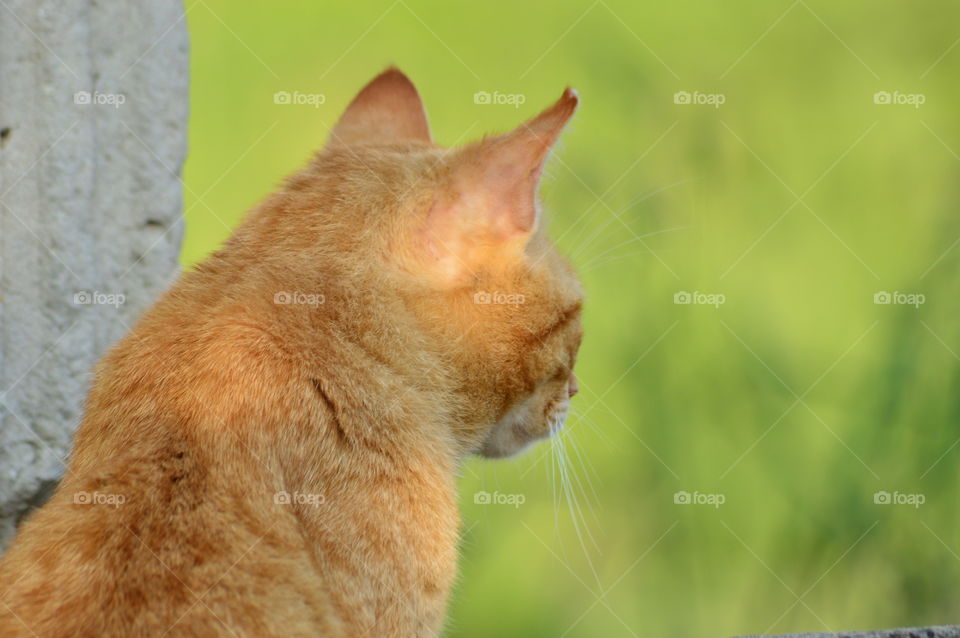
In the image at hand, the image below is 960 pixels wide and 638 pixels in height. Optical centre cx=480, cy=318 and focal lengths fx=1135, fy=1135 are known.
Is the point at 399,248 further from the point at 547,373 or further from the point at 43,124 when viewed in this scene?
the point at 43,124

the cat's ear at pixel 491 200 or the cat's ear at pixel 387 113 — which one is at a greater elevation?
the cat's ear at pixel 387 113

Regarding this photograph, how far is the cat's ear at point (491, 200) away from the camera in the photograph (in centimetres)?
200

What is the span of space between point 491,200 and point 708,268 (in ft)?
6.14

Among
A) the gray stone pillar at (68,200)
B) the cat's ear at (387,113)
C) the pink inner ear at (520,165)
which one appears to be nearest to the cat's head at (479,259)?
the pink inner ear at (520,165)

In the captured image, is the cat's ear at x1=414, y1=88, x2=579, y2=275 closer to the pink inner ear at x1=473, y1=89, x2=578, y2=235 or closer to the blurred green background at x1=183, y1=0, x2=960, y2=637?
the pink inner ear at x1=473, y1=89, x2=578, y2=235

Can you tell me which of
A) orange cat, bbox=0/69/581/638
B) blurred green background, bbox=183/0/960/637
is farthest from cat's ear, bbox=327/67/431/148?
blurred green background, bbox=183/0/960/637

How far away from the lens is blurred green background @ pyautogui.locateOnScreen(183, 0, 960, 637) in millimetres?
3422

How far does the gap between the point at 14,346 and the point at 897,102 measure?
3259mm

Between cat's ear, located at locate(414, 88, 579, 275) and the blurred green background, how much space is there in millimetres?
1030

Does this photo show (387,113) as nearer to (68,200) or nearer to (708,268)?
(68,200)

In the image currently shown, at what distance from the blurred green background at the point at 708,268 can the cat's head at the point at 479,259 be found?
2.99 ft

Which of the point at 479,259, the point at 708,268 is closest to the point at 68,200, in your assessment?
the point at 479,259

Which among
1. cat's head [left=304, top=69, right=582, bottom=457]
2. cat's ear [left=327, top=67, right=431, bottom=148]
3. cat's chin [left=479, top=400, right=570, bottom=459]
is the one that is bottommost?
cat's chin [left=479, top=400, right=570, bottom=459]

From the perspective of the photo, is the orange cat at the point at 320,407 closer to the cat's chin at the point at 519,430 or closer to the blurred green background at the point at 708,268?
the cat's chin at the point at 519,430
